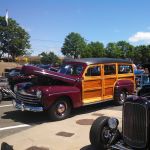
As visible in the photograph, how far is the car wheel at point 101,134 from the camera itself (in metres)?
6.44

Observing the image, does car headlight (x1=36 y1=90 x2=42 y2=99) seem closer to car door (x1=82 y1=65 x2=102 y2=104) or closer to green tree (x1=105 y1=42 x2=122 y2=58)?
car door (x1=82 y1=65 x2=102 y2=104)

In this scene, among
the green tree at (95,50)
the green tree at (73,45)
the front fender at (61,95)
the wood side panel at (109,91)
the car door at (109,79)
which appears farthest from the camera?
Result: the green tree at (73,45)

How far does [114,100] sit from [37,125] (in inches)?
160

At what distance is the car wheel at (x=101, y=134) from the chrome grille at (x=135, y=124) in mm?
521

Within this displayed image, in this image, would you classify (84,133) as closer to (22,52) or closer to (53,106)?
(53,106)

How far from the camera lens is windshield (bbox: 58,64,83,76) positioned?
1152cm

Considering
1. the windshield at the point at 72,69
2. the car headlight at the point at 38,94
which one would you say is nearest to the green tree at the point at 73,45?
the windshield at the point at 72,69

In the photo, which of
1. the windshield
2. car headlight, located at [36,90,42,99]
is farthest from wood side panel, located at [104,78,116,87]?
car headlight, located at [36,90,42,99]

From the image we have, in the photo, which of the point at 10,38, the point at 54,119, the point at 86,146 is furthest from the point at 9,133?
the point at 10,38

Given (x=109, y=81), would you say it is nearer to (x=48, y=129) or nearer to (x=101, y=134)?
(x=48, y=129)

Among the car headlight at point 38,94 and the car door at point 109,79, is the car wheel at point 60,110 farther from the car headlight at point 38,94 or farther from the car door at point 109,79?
the car door at point 109,79

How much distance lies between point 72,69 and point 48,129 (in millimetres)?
3129

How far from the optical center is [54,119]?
10211 millimetres

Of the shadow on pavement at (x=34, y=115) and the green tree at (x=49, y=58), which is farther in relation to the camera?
the green tree at (x=49, y=58)
